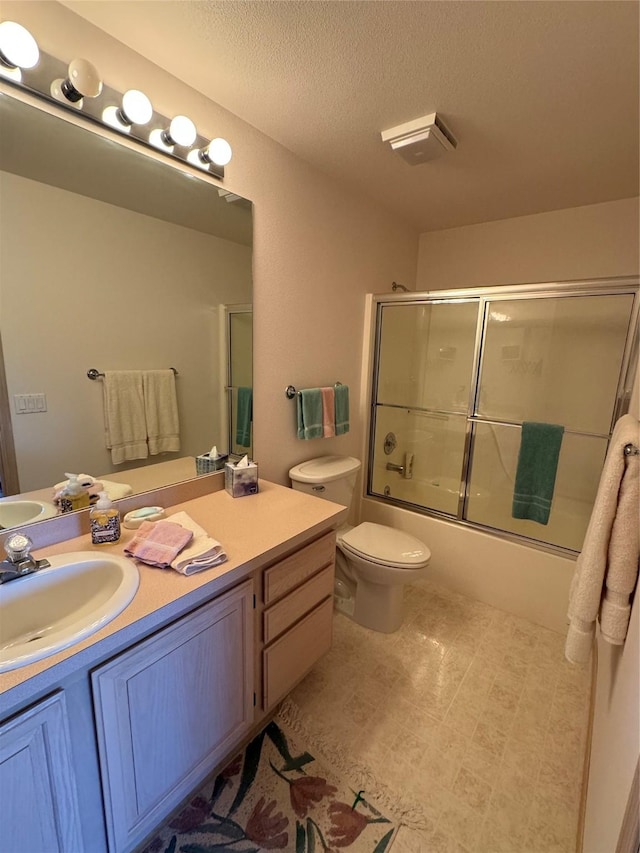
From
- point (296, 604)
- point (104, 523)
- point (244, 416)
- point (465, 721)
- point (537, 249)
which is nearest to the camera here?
point (104, 523)

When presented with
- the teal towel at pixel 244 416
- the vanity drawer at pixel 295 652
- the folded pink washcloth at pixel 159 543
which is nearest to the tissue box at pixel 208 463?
the teal towel at pixel 244 416

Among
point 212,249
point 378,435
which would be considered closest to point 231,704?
point 212,249

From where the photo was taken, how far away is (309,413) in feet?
6.56

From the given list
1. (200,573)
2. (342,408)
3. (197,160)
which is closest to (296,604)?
(200,573)

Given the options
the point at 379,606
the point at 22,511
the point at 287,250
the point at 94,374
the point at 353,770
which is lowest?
the point at 353,770

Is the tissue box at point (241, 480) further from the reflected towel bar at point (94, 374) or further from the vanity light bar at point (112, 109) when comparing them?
the vanity light bar at point (112, 109)

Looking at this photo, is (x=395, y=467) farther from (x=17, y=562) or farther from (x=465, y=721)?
(x=17, y=562)

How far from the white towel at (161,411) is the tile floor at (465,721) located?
3.93ft

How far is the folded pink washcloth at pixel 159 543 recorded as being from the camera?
1.05m

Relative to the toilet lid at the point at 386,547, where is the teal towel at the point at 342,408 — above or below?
above

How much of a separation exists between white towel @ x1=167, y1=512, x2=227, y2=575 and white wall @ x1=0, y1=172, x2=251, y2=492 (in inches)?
17.2

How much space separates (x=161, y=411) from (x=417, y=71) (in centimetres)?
149

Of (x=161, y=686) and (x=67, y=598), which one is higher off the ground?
(x=67, y=598)

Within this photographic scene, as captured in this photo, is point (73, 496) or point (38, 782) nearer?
point (38, 782)
